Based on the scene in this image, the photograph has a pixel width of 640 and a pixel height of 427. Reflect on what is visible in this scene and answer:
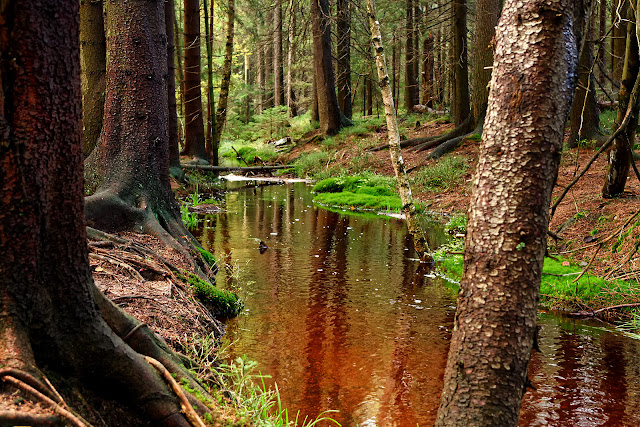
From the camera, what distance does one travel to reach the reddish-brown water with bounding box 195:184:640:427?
13.4 feet

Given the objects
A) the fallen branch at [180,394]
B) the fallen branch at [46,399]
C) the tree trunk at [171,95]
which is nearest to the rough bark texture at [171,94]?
the tree trunk at [171,95]

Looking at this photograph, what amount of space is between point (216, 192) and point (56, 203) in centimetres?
1363

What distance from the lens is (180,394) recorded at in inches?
105

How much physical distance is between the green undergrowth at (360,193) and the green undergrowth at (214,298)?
8.22m

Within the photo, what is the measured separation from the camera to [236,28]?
3956cm

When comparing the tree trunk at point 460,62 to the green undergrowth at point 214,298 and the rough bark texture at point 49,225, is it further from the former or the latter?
the rough bark texture at point 49,225

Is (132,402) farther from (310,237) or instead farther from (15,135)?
(310,237)

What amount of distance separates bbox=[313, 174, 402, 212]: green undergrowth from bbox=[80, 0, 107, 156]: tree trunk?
7.55 metres

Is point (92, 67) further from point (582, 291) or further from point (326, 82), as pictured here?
point (326, 82)

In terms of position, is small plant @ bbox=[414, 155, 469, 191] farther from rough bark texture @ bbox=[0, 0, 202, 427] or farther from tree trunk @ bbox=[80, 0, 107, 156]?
rough bark texture @ bbox=[0, 0, 202, 427]

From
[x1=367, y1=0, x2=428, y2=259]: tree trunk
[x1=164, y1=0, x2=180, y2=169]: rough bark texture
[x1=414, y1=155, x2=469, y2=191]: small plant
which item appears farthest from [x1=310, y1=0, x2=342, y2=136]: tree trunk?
[x1=367, y1=0, x2=428, y2=259]: tree trunk

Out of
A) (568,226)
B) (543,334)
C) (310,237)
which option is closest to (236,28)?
(310,237)

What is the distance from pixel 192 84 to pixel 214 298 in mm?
11970

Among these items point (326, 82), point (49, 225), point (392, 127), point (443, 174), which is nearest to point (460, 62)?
point (443, 174)
